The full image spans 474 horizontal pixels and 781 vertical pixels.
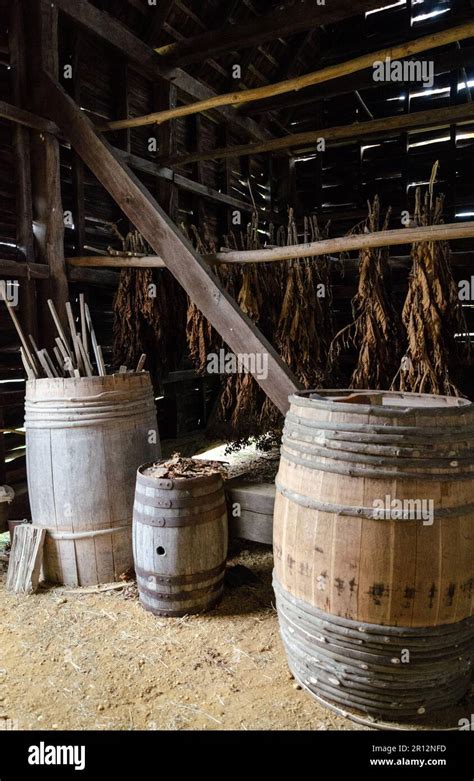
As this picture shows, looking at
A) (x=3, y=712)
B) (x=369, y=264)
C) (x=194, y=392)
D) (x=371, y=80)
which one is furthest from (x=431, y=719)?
Result: (x=371, y=80)

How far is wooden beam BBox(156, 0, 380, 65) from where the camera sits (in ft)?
15.6

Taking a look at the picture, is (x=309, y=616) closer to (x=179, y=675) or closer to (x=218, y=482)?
(x=179, y=675)

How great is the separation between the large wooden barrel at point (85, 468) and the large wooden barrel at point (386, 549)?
1.64 metres

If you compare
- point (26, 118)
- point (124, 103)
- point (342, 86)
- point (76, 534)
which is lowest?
point (76, 534)

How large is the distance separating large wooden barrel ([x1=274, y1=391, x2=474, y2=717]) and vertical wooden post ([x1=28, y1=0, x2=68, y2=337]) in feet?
10.9

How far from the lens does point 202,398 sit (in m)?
7.50

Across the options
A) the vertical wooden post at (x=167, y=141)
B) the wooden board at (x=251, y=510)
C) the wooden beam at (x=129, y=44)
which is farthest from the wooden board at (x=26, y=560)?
the wooden beam at (x=129, y=44)

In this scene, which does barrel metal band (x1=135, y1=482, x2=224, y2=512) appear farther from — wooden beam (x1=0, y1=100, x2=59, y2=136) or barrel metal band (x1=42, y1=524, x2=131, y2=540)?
wooden beam (x1=0, y1=100, x2=59, y2=136)

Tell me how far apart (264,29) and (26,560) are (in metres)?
5.57

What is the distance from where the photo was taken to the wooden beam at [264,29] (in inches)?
187

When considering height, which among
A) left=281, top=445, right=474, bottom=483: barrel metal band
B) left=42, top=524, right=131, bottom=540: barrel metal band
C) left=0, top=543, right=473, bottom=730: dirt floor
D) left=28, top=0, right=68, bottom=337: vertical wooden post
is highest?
left=28, top=0, right=68, bottom=337: vertical wooden post

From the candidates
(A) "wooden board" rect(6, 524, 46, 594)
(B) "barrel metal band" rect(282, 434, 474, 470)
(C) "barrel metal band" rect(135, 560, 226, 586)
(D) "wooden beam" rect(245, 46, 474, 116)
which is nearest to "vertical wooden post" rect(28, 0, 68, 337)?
(A) "wooden board" rect(6, 524, 46, 594)

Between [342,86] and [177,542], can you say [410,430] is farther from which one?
[342,86]

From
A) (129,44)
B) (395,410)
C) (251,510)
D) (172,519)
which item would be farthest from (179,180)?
(395,410)
